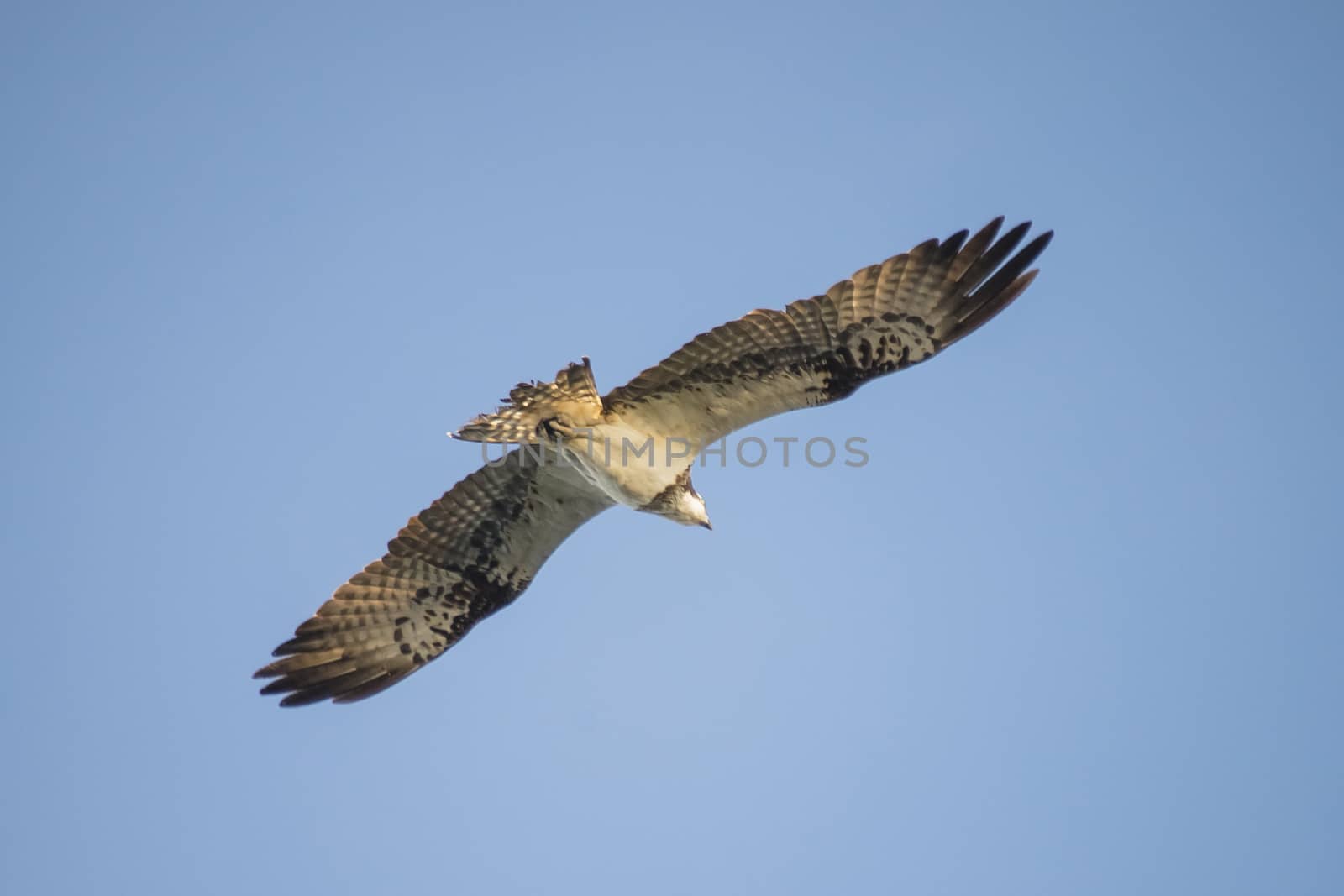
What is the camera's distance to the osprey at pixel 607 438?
8508mm

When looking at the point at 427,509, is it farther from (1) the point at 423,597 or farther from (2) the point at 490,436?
(2) the point at 490,436

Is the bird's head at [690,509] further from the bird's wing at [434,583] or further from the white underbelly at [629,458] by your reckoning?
the bird's wing at [434,583]

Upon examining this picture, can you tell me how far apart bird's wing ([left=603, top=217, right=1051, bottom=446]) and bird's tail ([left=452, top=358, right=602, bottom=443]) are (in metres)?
0.71

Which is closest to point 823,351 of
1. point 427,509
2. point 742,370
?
point 742,370

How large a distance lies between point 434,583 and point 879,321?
421cm

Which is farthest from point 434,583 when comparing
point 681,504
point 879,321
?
point 879,321

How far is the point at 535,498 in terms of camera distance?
997 centimetres

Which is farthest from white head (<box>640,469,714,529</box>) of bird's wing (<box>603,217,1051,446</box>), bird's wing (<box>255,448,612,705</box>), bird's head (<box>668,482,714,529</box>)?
bird's wing (<box>603,217,1051,446</box>)

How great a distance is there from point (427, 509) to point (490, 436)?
1393mm

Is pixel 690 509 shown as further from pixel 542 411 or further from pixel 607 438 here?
pixel 542 411

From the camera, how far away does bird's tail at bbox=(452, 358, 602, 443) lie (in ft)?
29.0

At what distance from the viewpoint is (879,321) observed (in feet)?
27.9

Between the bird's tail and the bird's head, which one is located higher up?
the bird's tail

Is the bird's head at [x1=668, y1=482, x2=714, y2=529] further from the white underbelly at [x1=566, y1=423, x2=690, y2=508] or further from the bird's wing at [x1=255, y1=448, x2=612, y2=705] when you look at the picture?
the bird's wing at [x1=255, y1=448, x2=612, y2=705]
